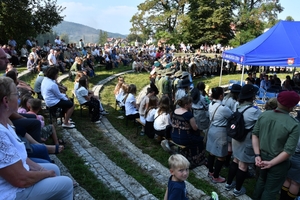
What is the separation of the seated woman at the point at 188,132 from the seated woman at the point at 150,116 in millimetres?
1157

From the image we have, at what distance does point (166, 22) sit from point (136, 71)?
20777 mm

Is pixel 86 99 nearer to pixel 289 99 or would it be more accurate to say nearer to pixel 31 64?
pixel 289 99

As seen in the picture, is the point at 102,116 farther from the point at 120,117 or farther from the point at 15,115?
the point at 15,115

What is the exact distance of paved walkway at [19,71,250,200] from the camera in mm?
3461

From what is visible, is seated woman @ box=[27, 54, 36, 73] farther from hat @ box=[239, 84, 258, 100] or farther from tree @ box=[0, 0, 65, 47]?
hat @ box=[239, 84, 258, 100]

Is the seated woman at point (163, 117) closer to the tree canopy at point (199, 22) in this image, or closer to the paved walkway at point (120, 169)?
the paved walkway at point (120, 169)

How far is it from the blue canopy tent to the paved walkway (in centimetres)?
482

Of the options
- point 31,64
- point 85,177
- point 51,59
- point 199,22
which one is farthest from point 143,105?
point 199,22

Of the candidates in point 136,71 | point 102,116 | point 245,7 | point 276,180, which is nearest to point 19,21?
point 136,71

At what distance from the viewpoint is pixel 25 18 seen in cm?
1428

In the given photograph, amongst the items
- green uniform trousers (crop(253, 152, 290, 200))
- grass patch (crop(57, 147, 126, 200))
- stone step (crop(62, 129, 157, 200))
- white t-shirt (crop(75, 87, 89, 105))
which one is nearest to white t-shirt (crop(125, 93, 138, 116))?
white t-shirt (crop(75, 87, 89, 105))

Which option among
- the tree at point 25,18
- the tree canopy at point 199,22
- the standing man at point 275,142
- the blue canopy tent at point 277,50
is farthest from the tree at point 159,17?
the standing man at point 275,142

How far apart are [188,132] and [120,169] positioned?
132cm

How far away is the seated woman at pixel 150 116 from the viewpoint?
18.2ft
